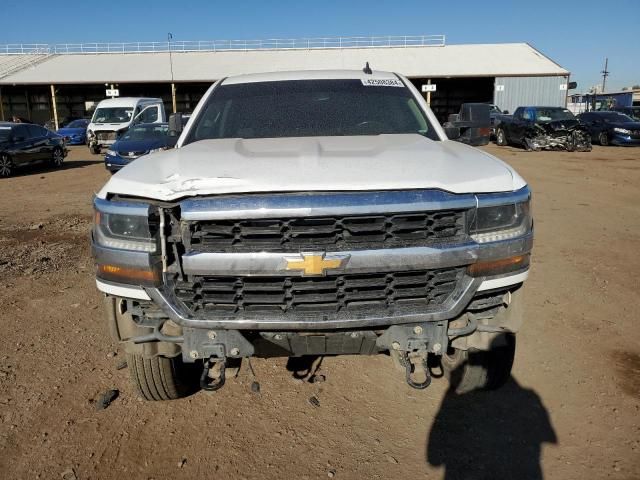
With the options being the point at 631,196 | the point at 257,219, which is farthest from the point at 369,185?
the point at 631,196

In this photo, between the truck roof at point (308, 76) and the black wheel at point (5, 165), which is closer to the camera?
the truck roof at point (308, 76)

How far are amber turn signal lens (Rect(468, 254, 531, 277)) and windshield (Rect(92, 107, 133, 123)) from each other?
19846 mm

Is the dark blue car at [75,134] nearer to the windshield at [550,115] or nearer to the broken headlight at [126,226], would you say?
the windshield at [550,115]

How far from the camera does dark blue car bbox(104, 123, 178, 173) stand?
44.0ft

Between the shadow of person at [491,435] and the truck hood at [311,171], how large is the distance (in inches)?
53.6

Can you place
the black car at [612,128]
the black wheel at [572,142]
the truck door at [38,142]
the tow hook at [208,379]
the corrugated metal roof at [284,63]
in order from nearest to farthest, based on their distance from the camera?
the tow hook at [208,379]
the truck door at [38,142]
the black wheel at [572,142]
the black car at [612,128]
the corrugated metal roof at [284,63]

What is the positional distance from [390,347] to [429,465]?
711 millimetres

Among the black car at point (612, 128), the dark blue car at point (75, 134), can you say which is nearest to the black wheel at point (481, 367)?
the black car at point (612, 128)

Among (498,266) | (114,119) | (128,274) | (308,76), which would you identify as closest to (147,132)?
(114,119)

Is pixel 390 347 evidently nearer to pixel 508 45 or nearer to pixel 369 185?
pixel 369 185

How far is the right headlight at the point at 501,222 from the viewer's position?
2426 mm

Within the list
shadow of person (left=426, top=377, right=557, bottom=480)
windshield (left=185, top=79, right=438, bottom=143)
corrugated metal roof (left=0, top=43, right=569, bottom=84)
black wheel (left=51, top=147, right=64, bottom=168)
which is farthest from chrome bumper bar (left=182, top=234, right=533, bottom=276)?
corrugated metal roof (left=0, top=43, right=569, bottom=84)

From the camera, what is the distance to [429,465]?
2.68 m

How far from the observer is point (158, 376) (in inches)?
119
